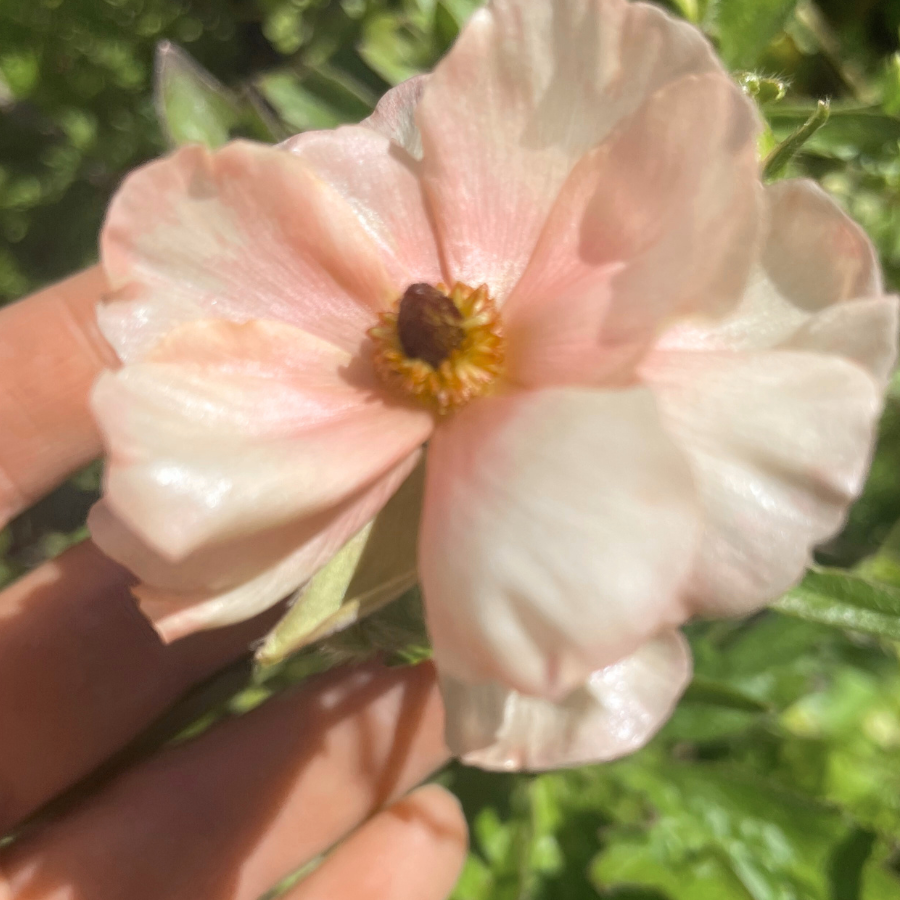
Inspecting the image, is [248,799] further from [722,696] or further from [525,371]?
[525,371]

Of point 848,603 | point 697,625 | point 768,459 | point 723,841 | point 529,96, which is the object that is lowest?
point 723,841

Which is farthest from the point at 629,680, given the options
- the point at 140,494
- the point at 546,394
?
the point at 140,494

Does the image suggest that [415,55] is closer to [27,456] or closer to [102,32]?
[102,32]

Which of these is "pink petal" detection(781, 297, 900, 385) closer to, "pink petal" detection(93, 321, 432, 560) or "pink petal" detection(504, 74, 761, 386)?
"pink petal" detection(504, 74, 761, 386)

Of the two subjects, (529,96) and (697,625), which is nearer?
(529,96)

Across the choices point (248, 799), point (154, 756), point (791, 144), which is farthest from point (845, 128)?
point (154, 756)

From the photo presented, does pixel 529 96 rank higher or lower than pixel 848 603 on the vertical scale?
higher

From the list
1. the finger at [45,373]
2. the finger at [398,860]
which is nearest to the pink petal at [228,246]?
the finger at [45,373]
